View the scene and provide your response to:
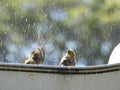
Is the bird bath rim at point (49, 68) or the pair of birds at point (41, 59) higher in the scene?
the pair of birds at point (41, 59)

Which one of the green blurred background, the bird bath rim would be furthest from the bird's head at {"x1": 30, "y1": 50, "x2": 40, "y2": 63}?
the green blurred background

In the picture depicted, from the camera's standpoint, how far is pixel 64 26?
20.0 m

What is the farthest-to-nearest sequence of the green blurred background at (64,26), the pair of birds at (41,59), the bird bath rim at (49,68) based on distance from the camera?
the green blurred background at (64,26) < the pair of birds at (41,59) < the bird bath rim at (49,68)

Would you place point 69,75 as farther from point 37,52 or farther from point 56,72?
point 37,52

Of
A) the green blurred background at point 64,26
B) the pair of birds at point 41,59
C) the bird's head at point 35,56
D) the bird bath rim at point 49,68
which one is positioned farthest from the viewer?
the green blurred background at point 64,26

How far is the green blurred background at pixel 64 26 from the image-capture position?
19328 millimetres

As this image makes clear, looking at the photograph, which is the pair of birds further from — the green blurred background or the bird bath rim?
the green blurred background

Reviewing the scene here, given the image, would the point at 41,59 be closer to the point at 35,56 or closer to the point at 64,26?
the point at 35,56

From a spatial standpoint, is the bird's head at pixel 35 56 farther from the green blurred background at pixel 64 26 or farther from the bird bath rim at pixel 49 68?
the green blurred background at pixel 64 26

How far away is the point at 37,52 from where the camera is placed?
311 inches

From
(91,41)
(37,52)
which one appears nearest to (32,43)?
(91,41)

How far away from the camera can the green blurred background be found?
63.4ft

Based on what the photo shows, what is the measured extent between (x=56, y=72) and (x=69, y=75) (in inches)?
7.3

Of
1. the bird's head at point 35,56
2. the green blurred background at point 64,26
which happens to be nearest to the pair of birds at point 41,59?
the bird's head at point 35,56
